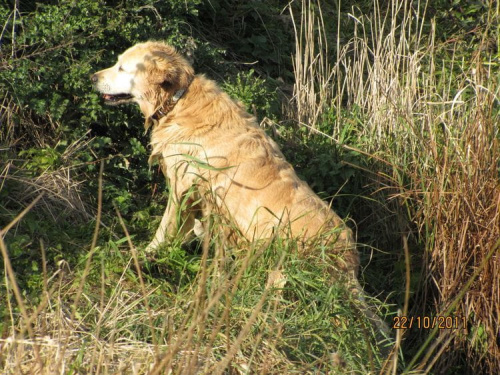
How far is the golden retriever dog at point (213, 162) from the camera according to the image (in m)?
4.40

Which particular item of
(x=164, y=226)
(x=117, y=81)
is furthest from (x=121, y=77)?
(x=164, y=226)

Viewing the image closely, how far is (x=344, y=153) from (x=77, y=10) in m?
2.34

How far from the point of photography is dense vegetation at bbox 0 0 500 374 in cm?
384

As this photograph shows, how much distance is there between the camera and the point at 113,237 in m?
4.79

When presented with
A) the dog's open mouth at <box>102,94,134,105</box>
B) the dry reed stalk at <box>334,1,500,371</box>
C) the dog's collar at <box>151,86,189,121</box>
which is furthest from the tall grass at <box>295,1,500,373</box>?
the dog's open mouth at <box>102,94,134,105</box>

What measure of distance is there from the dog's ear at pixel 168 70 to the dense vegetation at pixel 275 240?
0.81 metres

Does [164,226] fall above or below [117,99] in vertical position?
below

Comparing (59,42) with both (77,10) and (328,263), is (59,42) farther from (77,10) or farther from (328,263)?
(328,263)

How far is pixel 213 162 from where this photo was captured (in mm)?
4527

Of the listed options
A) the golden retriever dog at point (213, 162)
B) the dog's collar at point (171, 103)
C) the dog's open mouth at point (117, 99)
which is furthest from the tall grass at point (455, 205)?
the dog's open mouth at point (117, 99)

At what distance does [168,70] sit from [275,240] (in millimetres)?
1337

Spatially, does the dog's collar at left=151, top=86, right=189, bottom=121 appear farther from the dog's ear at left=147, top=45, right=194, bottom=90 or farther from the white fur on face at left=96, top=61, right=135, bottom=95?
the white fur on face at left=96, top=61, right=135, bottom=95
